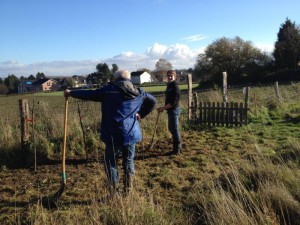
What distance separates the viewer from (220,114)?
1123cm

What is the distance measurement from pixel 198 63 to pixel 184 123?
43419 mm

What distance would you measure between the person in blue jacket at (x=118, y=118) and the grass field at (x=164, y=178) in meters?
0.39

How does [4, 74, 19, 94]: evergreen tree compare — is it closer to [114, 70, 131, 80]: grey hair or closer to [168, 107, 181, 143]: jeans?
[168, 107, 181, 143]: jeans

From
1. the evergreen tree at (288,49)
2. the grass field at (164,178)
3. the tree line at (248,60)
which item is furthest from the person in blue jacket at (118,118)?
the evergreen tree at (288,49)

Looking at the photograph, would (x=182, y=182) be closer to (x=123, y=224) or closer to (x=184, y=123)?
(x=123, y=224)

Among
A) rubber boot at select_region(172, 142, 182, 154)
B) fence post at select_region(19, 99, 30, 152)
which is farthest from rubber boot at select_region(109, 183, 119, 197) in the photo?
fence post at select_region(19, 99, 30, 152)

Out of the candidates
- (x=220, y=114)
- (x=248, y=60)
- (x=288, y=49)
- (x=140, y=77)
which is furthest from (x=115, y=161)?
(x=140, y=77)

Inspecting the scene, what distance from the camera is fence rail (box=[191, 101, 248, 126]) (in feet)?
36.1

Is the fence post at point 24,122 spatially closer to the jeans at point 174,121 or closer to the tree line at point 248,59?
the jeans at point 174,121

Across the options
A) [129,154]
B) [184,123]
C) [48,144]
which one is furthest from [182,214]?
[184,123]

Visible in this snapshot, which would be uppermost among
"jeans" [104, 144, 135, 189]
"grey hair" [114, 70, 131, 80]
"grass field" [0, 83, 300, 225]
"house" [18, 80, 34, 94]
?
"house" [18, 80, 34, 94]

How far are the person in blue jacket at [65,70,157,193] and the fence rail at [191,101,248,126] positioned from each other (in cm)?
677

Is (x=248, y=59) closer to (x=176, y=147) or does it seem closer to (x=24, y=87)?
(x=176, y=147)

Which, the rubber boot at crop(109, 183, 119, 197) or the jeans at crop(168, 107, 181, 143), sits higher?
the jeans at crop(168, 107, 181, 143)
